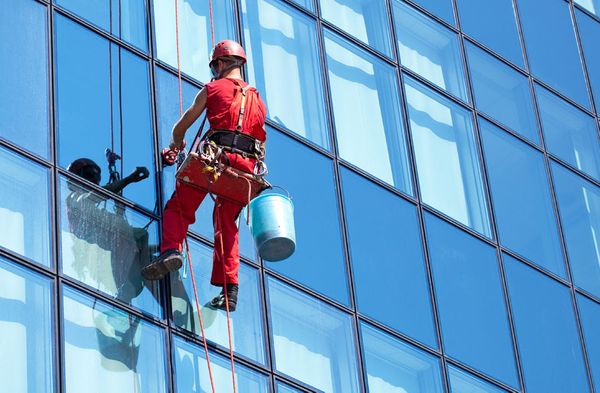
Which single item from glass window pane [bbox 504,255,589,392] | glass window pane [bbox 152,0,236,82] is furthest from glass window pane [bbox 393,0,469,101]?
glass window pane [bbox 152,0,236,82]

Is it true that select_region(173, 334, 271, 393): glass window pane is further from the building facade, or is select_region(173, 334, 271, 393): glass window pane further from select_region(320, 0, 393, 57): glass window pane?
select_region(320, 0, 393, 57): glass window pane

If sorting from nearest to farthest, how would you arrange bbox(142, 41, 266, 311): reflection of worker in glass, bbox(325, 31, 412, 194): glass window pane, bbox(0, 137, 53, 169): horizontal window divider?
bbox(0, 137, 53, 169): horizontal window divider < bbox(142, 41, 266, 311): reflection of worker in glass < bbox(325, 31, 412, 194): glass window pane

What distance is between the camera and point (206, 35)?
64.8 feet

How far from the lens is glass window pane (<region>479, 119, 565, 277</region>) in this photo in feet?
75.3

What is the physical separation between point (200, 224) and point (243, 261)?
673mm

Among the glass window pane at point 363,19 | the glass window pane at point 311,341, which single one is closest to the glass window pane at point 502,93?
the glass window pane at point 363,19

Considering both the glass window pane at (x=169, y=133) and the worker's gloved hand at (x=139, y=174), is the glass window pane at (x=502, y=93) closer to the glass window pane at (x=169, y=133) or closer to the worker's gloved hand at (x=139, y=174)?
the glass window pane at (x=169, y=133)

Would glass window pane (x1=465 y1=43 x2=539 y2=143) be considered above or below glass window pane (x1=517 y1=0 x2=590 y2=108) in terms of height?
below

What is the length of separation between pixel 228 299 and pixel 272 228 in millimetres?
881

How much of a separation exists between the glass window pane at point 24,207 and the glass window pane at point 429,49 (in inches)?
303

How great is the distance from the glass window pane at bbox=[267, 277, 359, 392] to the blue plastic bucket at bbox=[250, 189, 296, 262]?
4.64 ft

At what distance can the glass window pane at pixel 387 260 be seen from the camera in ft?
64.8

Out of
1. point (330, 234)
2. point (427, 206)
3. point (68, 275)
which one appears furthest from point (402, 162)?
point (68, 275)

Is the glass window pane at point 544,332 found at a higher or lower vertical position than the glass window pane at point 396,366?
higher
